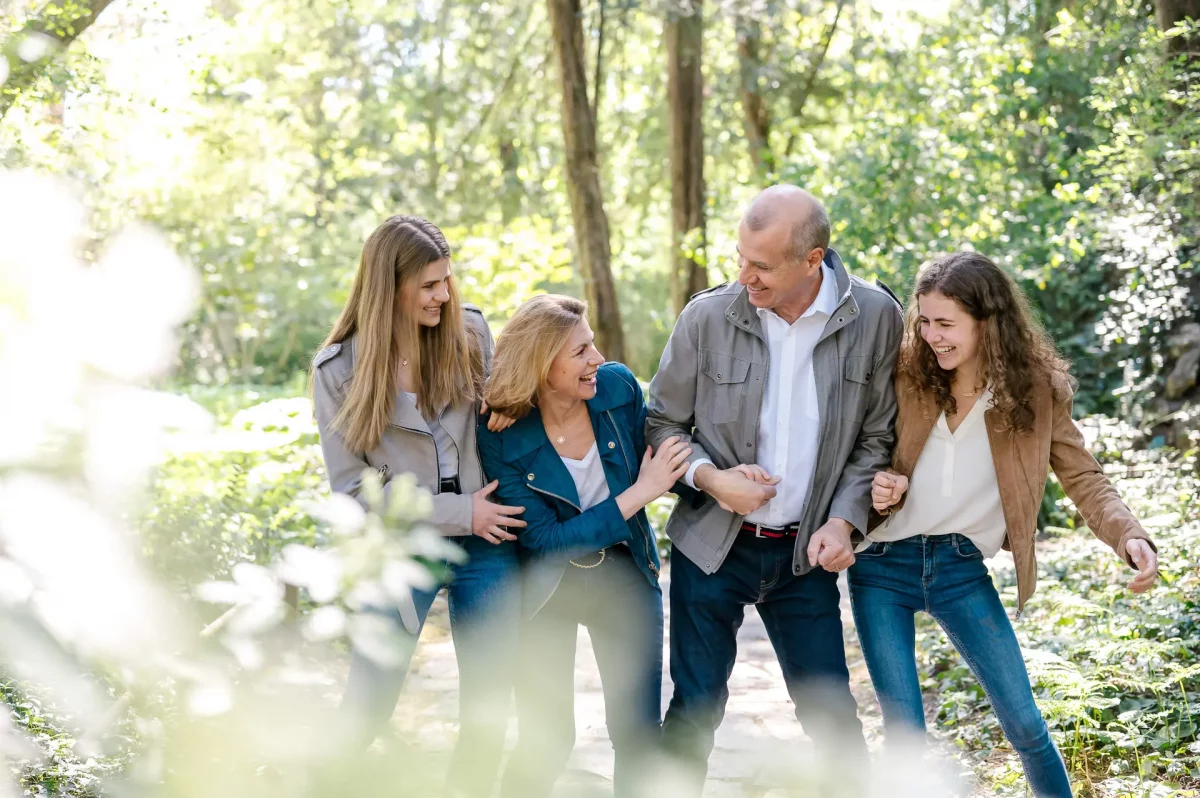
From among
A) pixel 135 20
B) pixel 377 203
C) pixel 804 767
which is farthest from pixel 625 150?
pixel 804 767

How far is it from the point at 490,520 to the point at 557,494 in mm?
234

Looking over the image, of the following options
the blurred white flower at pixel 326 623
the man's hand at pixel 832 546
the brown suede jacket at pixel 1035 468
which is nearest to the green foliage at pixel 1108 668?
the brown suede jacket at pixel 1035 468

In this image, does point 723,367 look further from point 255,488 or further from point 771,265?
point 255,488

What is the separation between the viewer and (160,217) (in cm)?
1207

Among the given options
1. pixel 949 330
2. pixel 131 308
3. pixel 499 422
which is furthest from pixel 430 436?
pixel 131 308

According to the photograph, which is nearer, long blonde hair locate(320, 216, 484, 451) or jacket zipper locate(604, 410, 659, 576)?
long blonde hair locate(320, 216, 484, 451)

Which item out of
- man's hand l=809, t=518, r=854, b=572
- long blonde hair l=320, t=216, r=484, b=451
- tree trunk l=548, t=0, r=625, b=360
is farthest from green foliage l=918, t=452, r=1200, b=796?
tree trunk l=548, t=0, r=625, b=360

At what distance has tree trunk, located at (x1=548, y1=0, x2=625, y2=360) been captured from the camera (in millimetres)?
9898

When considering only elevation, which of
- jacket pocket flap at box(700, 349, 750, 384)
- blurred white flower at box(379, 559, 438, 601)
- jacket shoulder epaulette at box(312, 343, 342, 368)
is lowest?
jacket pocket flap at box(700, 349, 750, 384)

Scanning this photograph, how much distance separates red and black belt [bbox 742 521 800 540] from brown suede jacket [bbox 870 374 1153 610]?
0.81 feet

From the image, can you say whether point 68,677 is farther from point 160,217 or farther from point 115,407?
point 160,217

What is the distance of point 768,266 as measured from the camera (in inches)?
126

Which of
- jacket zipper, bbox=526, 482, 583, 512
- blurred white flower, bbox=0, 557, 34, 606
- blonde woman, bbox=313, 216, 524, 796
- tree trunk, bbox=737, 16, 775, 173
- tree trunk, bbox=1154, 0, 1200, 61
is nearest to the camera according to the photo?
blurred white flower, bbox=0, 557, 34, 606

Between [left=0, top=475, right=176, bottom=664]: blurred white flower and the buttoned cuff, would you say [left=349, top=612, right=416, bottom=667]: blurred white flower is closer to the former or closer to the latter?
[left=0, top=475, right=176, bottom=664]: blurred white flower
